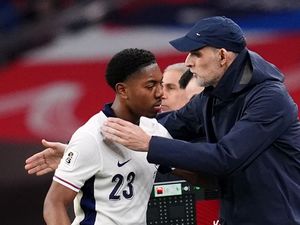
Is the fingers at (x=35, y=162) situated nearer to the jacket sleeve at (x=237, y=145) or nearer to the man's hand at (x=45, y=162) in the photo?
the man's hand at (x=45, y=162)

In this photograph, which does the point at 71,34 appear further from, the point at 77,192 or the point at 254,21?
the point at 77,192

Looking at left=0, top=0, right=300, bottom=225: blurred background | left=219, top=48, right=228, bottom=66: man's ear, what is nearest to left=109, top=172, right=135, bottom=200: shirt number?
left=219, top=48, right=228, bottom=66: man's ear

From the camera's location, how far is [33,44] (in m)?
3.97

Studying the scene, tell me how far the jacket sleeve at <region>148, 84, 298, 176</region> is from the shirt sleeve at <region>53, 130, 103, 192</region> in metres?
0.16

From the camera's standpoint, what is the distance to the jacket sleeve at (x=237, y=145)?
2459 millimetres

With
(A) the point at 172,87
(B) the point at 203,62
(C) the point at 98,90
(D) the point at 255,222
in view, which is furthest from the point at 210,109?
(C) the point at 98,90

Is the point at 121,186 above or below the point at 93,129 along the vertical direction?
below

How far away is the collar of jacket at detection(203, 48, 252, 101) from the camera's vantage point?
255 centimetres

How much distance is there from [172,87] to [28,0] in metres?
0.76

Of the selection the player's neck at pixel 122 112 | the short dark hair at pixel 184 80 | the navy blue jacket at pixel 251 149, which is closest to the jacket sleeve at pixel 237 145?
the navy blue jacket at pixel 251 149

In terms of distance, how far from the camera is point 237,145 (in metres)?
2.47

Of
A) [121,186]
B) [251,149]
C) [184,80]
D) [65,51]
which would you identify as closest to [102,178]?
[121,186]

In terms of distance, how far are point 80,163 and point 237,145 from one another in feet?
1.46

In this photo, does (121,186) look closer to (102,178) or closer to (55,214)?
(102,178)
